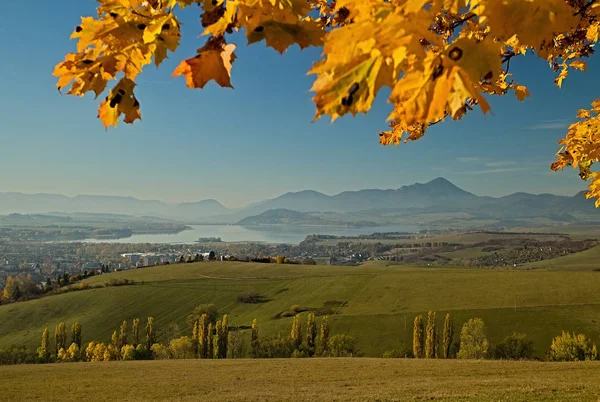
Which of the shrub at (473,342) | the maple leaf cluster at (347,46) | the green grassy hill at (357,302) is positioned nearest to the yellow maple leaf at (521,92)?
the maple leaf cluster at (347,46)

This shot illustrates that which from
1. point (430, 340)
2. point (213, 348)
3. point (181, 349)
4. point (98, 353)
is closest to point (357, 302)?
point (430, 340)

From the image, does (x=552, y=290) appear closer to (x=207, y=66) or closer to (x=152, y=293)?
(x=152, y=293)

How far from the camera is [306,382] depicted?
28.9 meters

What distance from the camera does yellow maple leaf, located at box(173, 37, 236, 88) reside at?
2.05m

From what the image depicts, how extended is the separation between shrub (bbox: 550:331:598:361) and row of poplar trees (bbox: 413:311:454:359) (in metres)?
14.5

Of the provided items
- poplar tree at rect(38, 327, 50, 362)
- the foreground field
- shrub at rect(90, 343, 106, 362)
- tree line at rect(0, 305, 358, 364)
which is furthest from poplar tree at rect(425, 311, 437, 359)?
poplar tree at rect(38, 327, 50, 362)

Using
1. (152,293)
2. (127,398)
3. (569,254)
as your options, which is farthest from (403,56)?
(569,254)

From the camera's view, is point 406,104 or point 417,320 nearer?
point 406,104

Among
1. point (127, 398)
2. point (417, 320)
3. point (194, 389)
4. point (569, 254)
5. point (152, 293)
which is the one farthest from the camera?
point (569, 254)

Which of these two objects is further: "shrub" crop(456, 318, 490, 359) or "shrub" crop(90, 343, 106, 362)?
"shrub" crop(90, 343, 106, 362)

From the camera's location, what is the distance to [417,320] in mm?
68562

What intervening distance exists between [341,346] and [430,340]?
45.8 feet

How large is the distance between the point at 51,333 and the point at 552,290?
325 feet

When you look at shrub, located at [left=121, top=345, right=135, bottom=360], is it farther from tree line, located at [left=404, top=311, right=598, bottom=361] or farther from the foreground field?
tree line, located at [left=404, top=311, right=598, bottom=361]
